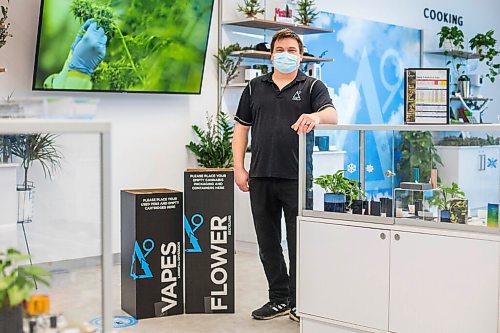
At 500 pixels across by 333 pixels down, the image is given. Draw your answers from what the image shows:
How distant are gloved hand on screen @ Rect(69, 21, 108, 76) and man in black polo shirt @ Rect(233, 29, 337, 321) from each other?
185 centimetres

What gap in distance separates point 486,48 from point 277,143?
7009 millimetres

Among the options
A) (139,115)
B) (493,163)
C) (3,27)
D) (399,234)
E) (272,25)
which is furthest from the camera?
(272,25)

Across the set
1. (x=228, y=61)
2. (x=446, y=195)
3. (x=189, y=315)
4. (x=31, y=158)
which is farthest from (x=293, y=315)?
(x=228, y=61)

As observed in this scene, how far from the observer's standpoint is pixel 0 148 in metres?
3.14

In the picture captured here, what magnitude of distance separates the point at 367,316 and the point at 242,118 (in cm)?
152

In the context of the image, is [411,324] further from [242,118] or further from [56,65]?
[56,65]

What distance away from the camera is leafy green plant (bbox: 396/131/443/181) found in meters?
3.57

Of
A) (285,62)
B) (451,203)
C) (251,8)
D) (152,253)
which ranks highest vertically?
(251,8)

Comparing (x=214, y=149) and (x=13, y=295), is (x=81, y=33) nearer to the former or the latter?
(x=214, y=149)

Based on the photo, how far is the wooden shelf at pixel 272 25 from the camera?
6910 mm

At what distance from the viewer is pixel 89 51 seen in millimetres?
5875

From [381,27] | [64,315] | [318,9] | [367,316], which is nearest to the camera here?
[64,315]

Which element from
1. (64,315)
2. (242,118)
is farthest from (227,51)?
(64,315)

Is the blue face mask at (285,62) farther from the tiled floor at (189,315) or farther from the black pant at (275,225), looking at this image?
the tiled floor at (189,315)
